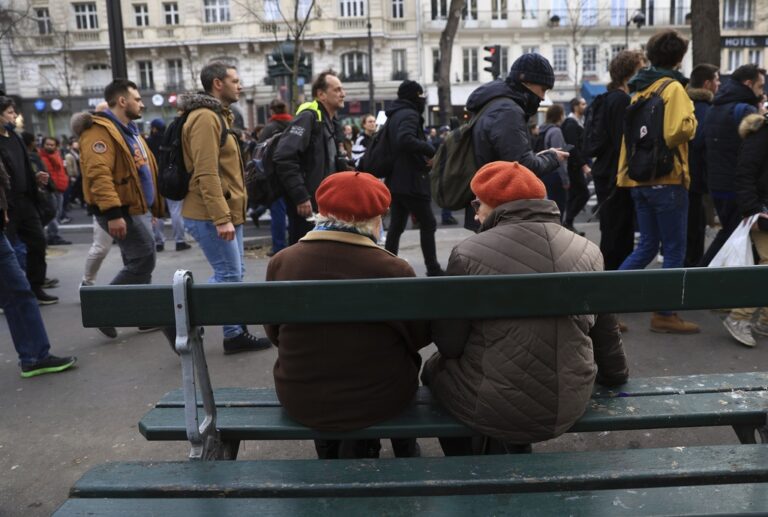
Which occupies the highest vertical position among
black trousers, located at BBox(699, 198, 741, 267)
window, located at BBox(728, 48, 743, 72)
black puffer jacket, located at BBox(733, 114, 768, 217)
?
window, located at BBox(728, 48, 743, 72)

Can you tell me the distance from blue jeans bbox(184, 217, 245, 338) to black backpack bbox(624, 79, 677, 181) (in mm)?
2780

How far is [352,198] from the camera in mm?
2494

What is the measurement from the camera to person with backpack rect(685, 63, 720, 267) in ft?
19.6

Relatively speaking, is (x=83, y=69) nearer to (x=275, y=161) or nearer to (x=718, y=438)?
(x=275, y=161)

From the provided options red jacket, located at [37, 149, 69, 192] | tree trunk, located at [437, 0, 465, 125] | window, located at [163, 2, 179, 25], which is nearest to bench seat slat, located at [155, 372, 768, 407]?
red jacket, located at [37, 149, 69, 192]

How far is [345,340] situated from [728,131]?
4.16 meters

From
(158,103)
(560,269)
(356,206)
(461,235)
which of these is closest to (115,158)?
(356,206)

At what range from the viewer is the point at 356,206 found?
2.48 metres

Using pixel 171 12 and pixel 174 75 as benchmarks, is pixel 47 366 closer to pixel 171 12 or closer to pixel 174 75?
pixel 174 75

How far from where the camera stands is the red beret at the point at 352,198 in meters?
2.49

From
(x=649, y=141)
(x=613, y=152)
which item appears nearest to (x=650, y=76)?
(x=649, y=141)

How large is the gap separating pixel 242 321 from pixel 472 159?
2758 mm

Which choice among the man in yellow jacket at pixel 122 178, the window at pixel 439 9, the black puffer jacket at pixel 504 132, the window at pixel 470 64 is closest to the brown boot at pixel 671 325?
the black puffer jacket at pixel 504 132

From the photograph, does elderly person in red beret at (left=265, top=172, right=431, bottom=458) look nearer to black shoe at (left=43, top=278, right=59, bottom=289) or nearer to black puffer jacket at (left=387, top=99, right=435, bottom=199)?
black puffer jacket at (left=387, top=99, right=435, bottom=199)
